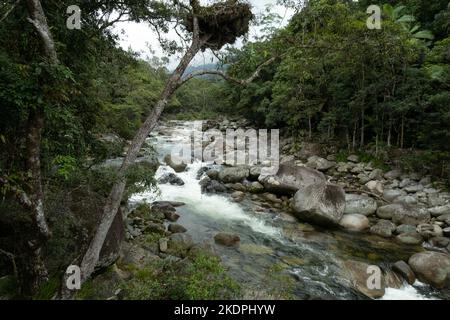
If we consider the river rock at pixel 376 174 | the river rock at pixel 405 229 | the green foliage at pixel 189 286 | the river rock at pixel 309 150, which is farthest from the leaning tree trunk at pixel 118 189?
the river rock at pixel 309 150

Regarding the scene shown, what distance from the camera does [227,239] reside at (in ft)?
33.4

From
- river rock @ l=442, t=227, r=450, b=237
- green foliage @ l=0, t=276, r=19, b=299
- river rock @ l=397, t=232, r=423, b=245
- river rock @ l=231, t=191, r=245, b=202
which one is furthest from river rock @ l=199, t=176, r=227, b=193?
green foliage @ l=0, t=276, r=19, b=299

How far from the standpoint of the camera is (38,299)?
5.04 meters

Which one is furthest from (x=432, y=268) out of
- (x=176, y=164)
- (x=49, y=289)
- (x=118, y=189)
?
(x=176, y=164)

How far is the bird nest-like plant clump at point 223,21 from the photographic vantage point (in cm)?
641

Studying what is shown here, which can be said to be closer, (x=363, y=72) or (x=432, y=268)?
(x=432, y=268)

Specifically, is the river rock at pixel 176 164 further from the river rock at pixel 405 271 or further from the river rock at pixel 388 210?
the river rock at pixel 405 271

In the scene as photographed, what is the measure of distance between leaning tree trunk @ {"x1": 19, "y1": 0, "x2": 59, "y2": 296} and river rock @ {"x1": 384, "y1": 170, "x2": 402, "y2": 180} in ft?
52.3

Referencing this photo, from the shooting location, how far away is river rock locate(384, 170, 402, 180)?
15546 millimetres

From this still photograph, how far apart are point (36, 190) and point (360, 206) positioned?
12117mm

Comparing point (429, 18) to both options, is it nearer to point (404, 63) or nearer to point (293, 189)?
point (404, 63)

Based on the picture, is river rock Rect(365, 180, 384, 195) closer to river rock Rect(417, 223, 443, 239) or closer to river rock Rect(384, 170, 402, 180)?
river rock Rect(384, 170, 402, 180)

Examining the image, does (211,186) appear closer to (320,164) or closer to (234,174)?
(234,174)

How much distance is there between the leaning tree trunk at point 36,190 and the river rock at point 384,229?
10845mm
